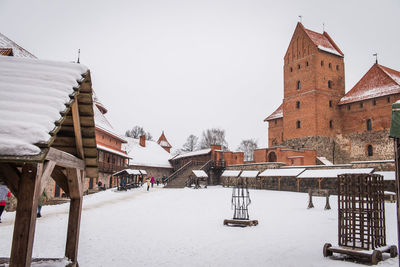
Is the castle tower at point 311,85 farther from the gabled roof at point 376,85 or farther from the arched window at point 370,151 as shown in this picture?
the arched window at point 370,151

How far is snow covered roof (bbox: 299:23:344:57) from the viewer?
3803 cm

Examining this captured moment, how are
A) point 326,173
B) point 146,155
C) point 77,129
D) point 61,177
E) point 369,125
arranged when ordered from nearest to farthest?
point 77,129, point 61,177, point 326,173, point 369,125, point 146,155

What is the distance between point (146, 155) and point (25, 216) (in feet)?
144

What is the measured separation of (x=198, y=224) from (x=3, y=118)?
8775 millimetres

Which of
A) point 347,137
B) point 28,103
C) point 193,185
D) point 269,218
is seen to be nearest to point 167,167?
point 193,185

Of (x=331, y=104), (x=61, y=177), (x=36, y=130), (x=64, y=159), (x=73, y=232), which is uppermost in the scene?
(x=331, y=104)

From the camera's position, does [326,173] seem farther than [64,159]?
Yes

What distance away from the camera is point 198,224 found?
11609 mm

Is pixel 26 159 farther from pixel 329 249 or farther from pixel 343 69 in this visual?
pixel 343 69

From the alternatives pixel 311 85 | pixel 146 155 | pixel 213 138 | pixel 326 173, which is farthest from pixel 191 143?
pixel 326 173

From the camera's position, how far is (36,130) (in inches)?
147

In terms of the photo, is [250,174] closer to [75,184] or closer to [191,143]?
[75,184]

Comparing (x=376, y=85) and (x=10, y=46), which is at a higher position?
(x=376, y=85)

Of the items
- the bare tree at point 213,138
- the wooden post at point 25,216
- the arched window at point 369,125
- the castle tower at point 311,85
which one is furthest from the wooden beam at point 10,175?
the bare tree at point 213,138
